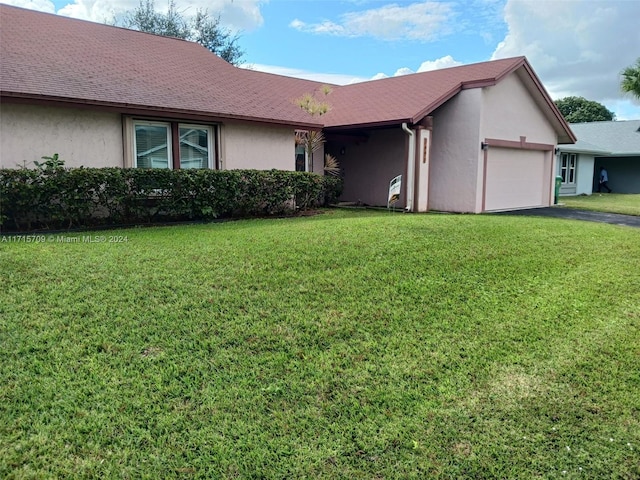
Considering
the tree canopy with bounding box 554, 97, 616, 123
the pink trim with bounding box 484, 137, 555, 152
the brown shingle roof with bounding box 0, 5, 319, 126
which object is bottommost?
the pink trim with bounding box 484, 137, 555, 152

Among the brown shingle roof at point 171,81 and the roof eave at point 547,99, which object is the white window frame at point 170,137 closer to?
the brown shingle roof at point 171,81

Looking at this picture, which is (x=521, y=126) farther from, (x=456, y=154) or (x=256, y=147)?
(x=256, y=147)

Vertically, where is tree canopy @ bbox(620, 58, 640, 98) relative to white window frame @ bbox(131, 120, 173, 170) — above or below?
above

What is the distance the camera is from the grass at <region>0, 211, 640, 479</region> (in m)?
3.33

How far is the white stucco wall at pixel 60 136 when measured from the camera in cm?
973

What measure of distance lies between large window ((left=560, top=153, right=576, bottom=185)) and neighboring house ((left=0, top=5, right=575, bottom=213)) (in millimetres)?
7798

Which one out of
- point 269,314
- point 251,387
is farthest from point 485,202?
point 251,387

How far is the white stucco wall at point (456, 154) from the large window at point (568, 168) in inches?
557

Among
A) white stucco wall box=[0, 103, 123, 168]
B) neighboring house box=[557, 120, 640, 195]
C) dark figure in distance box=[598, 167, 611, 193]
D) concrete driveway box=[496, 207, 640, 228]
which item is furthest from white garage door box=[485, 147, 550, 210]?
dark figure in distance box=[598, 167, 611, 193]

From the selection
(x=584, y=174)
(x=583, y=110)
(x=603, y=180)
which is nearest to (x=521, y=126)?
(x=584, y=174)

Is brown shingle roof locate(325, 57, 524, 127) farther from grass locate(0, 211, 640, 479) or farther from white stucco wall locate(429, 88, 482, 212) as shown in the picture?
grass locate(0, 211, 640, 479)

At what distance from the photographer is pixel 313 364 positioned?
437 centimetres

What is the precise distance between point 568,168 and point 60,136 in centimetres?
2636

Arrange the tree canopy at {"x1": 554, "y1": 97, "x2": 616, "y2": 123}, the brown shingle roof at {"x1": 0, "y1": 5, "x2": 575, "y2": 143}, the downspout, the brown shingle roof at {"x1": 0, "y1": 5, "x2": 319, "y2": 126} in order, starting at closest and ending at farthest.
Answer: the brown shingle roof at {"x1": 0, "y1": 5, "x2": 319, "y2": 126} < the brown shingle roof at {"x1": 0, "y1": 5, "x2": 575, "y2": 143} < the downspout < the tree canopy at {"x1": 554, "y1": 97, "x2": 616, "y2": 123}
